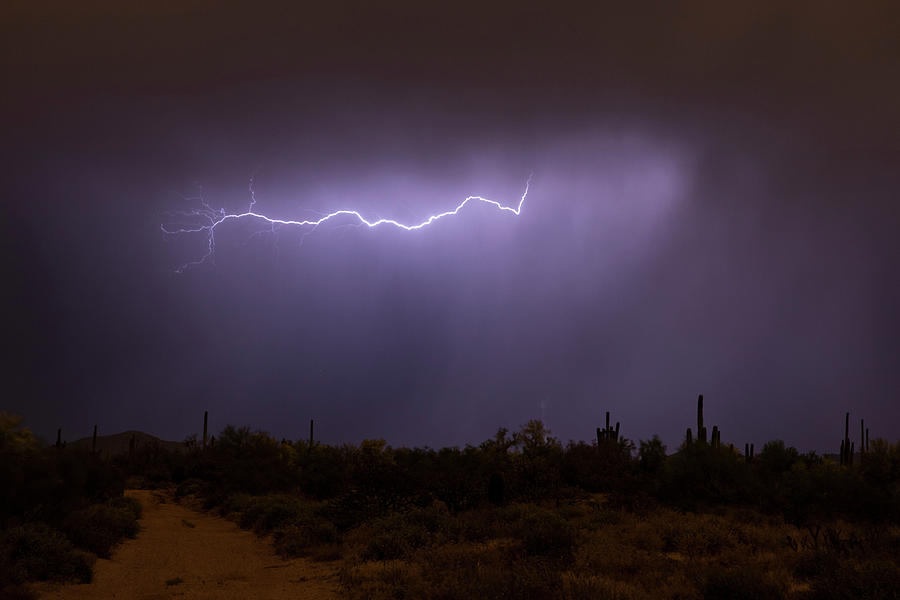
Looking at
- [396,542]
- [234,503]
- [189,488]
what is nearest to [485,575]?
[396,542]

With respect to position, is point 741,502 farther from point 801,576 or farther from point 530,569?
point 530,569

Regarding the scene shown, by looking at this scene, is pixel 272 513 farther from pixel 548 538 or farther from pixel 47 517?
pixel 548 538

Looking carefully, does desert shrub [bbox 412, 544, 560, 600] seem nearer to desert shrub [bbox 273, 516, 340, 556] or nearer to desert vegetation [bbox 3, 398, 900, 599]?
desert vegetation [bbox 3, 398, 900, 599]

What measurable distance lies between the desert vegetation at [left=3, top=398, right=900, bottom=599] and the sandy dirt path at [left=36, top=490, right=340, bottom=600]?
53 centimetres

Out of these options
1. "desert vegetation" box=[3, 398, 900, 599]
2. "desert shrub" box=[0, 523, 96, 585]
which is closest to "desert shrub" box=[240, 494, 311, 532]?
"desert vegetation" box=[3, 398, 900, 599]

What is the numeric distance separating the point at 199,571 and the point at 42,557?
2.93 meters

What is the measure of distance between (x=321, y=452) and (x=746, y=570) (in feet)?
73.2

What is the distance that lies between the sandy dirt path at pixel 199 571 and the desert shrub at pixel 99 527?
0.35 m

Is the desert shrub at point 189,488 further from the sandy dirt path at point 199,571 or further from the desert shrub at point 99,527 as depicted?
the desert shrub at point 99,527

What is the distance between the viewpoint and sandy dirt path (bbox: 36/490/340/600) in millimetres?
10812

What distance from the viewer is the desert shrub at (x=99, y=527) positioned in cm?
1379

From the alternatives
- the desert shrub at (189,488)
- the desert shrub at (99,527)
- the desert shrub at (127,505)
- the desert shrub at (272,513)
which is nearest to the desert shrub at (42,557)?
the desert shrub at (99,527)

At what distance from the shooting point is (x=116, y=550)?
14.6 m

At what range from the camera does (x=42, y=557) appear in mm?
11453
